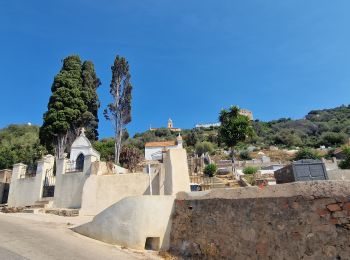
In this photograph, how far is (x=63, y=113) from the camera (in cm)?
2602

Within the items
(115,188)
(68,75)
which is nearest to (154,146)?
(68,75)

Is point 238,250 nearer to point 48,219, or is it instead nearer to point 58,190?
point 48,219

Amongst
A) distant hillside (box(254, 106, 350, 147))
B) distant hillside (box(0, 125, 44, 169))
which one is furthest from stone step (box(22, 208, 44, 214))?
distant hillside (box(254, 106, 350, 147))

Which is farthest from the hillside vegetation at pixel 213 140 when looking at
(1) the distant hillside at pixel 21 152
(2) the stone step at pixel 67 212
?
(2) the stone step at pixel 67 212

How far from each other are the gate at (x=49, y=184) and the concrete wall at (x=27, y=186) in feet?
0.73

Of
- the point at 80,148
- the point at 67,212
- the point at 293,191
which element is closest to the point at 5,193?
the point at 80,148

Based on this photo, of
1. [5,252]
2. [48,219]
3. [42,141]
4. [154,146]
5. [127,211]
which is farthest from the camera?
[154,146]

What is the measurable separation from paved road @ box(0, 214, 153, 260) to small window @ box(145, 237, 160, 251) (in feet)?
2.36

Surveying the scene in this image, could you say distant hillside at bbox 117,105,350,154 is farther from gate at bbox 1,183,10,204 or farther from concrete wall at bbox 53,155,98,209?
concrete wall at bbox 53,155,98,209

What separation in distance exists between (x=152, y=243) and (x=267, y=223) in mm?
3788

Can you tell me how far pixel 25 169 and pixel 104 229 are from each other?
467 inches

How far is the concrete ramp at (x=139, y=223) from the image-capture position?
355 inches

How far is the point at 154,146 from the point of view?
199ft

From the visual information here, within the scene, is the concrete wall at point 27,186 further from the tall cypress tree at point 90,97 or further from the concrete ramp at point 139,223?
the tall cypress tree at point 90,97
